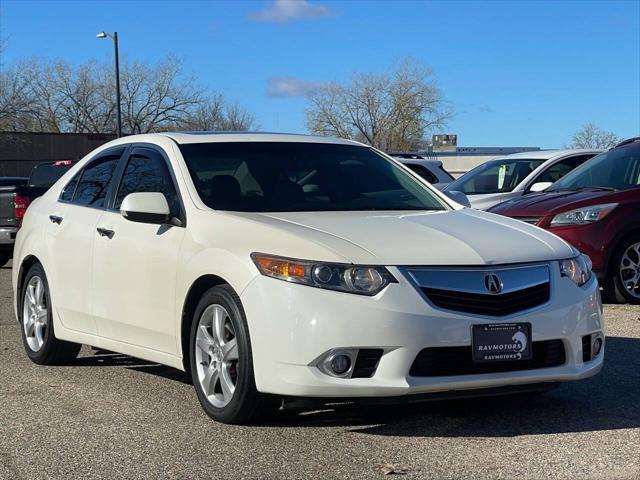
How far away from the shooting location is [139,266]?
6.06 m

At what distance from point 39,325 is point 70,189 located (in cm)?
103

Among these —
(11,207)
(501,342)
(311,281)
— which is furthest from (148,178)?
(11,207)

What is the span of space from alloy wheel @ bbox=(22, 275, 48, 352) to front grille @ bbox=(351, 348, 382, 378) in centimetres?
321

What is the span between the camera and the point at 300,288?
488cm

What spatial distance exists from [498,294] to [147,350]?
2222 mm

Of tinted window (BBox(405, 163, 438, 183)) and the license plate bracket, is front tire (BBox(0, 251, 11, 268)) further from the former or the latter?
the license plate bracket

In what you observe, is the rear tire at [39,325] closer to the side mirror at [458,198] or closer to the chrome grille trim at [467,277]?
the side mirror at [458,198]

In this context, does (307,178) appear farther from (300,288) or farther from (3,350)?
(3,350)

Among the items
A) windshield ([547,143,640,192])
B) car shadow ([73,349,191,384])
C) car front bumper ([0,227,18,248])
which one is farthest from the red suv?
car front bumper ([0,227,18,248])

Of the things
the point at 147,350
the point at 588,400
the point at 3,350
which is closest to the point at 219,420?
the point at 147,350

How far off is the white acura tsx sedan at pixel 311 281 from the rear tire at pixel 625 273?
3961 millimetres

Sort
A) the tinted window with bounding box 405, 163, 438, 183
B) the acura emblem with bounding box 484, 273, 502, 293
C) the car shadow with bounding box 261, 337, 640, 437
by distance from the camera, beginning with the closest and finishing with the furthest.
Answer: the acura emblem with bounding box 484, 273, 502, 293, the car shadow with bounding box 261, 337, 640, 437, the tinted window with bounding box 405, 163, 438, 183

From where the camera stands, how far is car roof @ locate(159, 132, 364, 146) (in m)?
6.52

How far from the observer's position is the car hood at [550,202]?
402 inches
